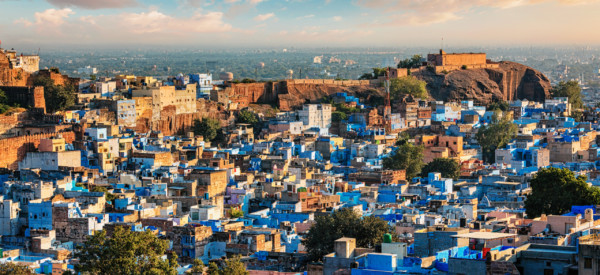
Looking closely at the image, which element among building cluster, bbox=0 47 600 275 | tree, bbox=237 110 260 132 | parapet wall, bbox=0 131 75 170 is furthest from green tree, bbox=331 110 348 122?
parapet wall, bbox=0 131 75 170

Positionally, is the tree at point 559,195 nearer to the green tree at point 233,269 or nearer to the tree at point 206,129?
the green tree at point 233,269

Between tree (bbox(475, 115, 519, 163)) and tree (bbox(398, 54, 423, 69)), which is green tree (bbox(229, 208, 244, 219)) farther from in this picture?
tree (bbox(398, 54, 423, 69))

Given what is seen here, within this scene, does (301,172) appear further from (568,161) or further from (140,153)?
(568,161)

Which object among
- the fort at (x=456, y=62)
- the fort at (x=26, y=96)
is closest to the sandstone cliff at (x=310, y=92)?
the fort at (x=456, y=62)

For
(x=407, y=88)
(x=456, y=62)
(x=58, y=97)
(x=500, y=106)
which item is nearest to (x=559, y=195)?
(x=58, y=97)

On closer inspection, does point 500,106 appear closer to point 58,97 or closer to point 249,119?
point 249,119
